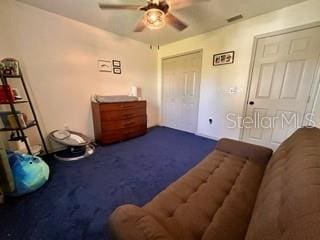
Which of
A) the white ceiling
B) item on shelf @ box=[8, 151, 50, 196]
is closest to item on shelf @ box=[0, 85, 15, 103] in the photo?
item on shelf @ box=[8, 151, 50, 196]

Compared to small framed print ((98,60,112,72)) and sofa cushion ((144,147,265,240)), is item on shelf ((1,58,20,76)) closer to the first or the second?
small framed print ((98,60,112,72))

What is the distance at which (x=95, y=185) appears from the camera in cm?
189

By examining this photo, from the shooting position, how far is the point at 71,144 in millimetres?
2484

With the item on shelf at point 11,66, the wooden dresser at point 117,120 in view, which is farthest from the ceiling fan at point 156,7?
the wooden dresser at point 117,120

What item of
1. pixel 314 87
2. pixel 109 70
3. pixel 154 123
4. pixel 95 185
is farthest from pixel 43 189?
pixel 314 87

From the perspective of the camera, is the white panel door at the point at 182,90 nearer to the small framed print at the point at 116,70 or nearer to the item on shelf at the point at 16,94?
the small framed print at the point at 116,70

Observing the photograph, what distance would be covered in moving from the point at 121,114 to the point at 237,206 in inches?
109

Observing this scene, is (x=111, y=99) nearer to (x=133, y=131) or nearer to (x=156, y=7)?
(x=133, y=131)

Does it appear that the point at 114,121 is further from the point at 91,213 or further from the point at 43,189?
the point at 91,213

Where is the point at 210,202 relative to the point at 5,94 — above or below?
below

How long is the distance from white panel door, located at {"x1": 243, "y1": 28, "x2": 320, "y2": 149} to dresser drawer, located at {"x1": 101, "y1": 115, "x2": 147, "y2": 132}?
243 centimetres

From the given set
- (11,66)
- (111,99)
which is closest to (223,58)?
(111,99)

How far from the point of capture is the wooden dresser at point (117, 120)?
3008mm

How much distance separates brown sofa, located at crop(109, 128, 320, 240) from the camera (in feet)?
1.66
